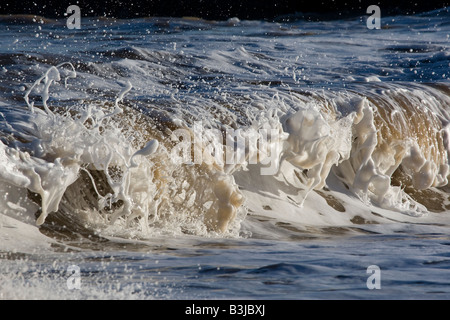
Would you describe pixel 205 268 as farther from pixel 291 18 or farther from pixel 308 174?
pixel 291 18

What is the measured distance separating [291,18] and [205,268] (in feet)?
30.6

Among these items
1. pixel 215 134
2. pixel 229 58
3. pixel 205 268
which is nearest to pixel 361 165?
pixel 215 134

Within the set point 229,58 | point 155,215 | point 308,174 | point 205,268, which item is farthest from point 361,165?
point 229,58

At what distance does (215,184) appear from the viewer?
4355 mm

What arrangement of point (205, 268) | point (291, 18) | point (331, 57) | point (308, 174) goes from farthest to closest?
point (291, 18), point (331, 57), point (308, 174), point (205, 268)

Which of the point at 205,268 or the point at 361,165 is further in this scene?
the point at 361,165

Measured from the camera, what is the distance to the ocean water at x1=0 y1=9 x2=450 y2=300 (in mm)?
3369

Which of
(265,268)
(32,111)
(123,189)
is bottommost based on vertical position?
(265,268)

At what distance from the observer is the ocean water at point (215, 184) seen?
11.1 ft

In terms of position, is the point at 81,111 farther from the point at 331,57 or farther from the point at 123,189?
the point at 331,57

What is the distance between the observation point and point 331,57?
9.26m

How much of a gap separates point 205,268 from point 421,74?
5805 mm

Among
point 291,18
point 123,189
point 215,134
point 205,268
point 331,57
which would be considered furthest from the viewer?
point 291,18

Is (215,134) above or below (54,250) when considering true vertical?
above
